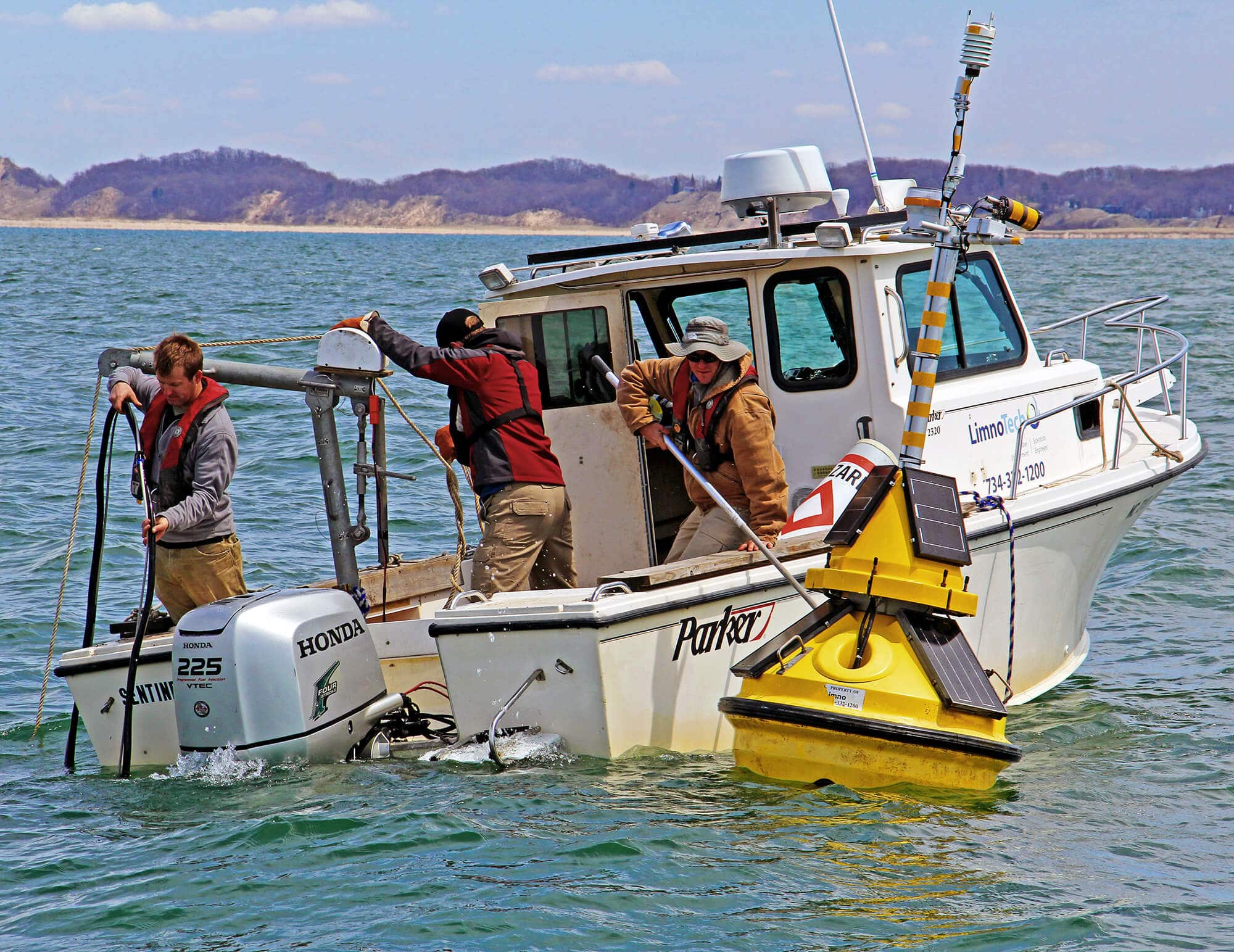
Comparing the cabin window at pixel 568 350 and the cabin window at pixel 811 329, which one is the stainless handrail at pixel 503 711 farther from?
the cabin window at pixel 811 329

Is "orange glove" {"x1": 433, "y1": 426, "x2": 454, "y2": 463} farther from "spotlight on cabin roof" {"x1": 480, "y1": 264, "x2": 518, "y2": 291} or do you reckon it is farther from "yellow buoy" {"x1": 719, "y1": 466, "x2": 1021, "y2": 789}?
"yellow buoy" {"x1": 719, "y1": 466, "x2": 1021, "y2": 789}

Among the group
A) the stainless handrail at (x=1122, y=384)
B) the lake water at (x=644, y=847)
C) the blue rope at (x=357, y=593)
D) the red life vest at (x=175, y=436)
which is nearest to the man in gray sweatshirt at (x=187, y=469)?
the red life vest at (x=175, y=436)

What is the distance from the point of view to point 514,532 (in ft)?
19.3

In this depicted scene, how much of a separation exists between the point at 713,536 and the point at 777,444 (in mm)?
819

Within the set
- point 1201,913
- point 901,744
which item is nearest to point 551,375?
point 901,744

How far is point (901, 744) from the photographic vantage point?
4840 mm

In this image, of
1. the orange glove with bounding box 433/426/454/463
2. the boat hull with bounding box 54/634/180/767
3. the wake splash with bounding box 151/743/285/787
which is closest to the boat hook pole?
the boat hull with bounding box 54/634/180/767

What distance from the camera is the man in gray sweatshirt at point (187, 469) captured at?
5.53 metres

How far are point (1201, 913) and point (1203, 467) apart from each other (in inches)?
389

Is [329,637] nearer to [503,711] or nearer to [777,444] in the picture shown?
[503,711]

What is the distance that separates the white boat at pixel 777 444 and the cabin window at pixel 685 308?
0.01 metres

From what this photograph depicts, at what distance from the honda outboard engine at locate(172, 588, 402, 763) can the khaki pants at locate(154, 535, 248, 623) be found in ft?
2.06

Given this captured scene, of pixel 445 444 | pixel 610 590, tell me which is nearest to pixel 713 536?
pixel 610 590

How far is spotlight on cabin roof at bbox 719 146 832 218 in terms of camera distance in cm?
653
